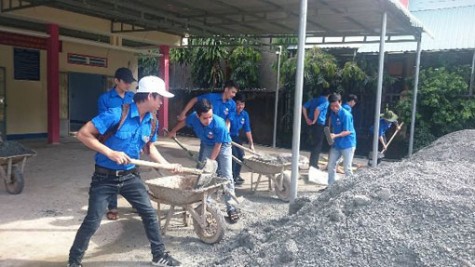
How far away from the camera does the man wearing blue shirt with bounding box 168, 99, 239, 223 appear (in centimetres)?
503

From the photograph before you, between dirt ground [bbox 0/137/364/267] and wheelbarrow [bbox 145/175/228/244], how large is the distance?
13cm

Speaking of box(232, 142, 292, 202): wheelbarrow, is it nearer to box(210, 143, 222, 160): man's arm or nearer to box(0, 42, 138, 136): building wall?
box(210, 143, 222, 160): man's arm

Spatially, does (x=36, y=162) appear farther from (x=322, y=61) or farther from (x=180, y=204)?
(x=322, y=61)

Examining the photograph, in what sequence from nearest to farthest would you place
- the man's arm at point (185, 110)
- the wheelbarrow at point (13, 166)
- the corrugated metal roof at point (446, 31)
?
the man's arm at point (185, 110) < the wheelbarrow at point (13, 166) < the corrugated metal roof at point (446, 31)

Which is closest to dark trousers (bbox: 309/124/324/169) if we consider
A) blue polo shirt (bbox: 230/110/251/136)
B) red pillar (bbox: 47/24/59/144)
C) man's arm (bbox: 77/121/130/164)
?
blue polo shirt (bbox: 230/110/251/136)

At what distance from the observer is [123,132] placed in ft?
11.8

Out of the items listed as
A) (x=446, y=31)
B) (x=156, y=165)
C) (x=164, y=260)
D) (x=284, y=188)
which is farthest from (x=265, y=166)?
(x=446, y=31)

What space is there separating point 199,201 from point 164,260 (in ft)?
2.37

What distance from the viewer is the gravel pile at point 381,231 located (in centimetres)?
299

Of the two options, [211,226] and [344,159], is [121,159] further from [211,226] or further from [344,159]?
[344,159]

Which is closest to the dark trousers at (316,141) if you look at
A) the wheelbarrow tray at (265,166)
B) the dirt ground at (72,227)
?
the dirt ground at (72,227)

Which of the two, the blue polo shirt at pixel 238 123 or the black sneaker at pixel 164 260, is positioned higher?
the blue polo shirt at pixel 238 123

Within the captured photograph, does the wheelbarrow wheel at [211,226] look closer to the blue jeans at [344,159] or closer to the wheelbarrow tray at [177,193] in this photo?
the wheelbarrow tray at [177,193]

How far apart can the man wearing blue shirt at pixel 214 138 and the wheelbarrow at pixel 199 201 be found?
63cm
